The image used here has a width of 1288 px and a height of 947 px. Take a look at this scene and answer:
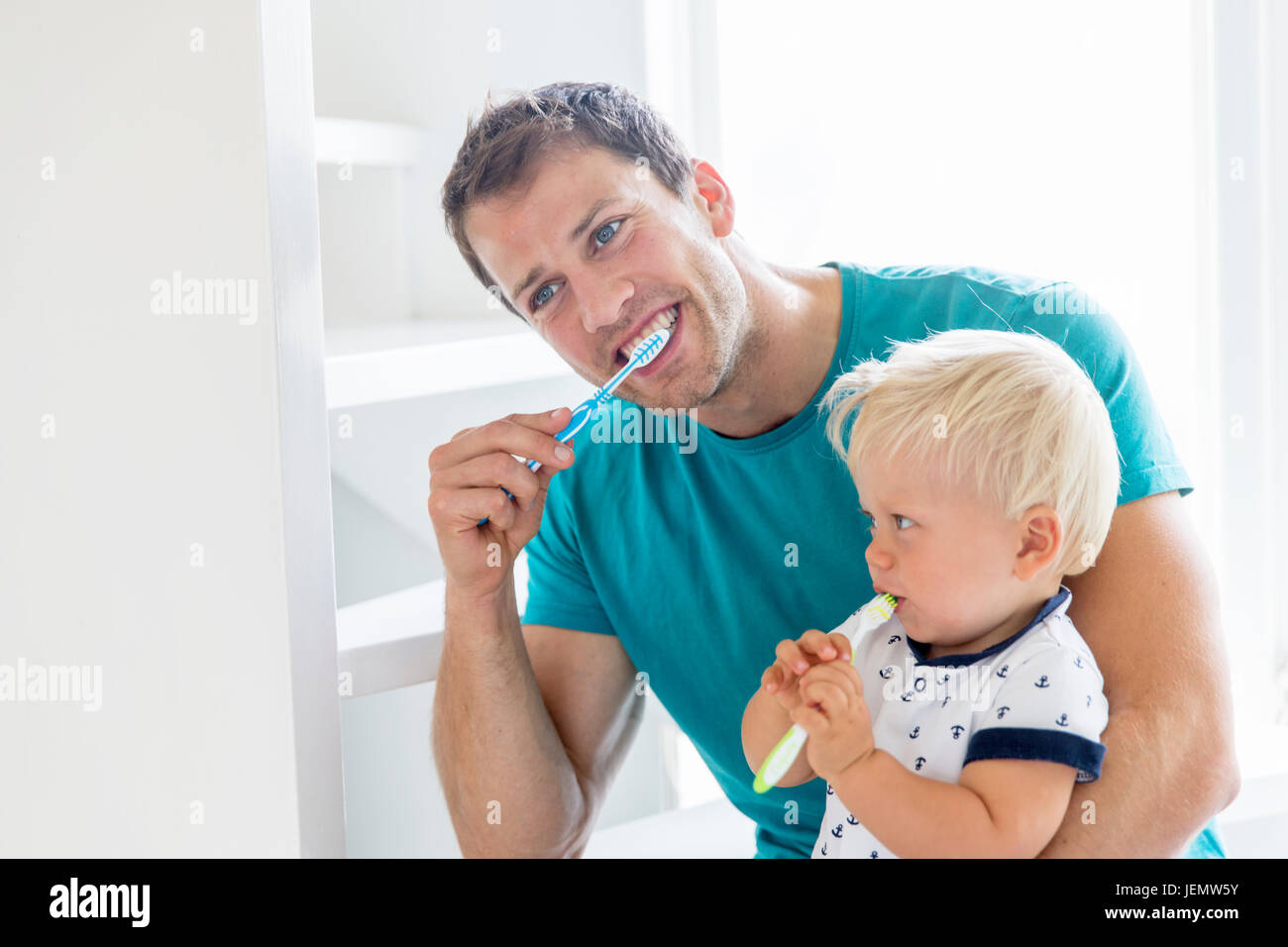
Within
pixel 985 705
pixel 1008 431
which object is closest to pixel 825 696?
pixel 985 705

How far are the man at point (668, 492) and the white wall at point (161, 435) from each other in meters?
0.19

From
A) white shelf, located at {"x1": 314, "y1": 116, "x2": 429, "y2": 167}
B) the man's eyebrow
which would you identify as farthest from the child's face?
white shelf, located at {"x1": 314, "y1": 116, "x2": 429, "y2": 167}

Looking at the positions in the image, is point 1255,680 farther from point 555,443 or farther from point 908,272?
point 555,443

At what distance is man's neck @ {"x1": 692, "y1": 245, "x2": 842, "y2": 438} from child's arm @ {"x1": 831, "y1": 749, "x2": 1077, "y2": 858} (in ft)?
1.41

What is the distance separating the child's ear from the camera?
31.3 inches

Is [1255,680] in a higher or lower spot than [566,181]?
lower

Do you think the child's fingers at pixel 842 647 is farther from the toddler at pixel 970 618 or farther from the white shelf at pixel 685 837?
the white shelf at pixel 685 837

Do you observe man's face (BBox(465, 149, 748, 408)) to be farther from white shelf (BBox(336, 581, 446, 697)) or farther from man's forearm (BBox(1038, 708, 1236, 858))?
man's forearm (BBox(1038, 708, 1236, 858))

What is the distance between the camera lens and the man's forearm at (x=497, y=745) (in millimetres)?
1104

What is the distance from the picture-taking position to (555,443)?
0.95 m

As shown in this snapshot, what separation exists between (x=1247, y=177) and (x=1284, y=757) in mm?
826

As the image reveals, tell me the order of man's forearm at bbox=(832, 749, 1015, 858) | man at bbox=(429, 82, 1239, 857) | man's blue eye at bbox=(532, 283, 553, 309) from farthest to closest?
1. man's blue eye at bbox=(532, 283, 553, 309)
2. man at bbox=(429, 82, 1239, 857)
3. man's forearm at bbox=(832, 749, 1015, 858)

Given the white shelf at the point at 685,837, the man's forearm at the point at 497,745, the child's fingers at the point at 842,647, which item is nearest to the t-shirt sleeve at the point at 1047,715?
the child's fingers at the point at 842,647

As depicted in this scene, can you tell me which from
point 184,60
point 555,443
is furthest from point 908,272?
point 184,60
